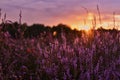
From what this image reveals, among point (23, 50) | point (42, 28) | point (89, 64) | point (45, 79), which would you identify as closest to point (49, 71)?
point (45, 79)

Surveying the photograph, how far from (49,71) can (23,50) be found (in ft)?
4.38

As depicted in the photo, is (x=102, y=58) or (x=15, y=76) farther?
(x=102, y=58)

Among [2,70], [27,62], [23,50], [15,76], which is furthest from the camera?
[23,50]

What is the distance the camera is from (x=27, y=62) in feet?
19.1

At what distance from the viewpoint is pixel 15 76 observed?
5.00 metres

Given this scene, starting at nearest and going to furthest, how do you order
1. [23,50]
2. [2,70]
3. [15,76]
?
[15,76] < [2,70] < [23,50]

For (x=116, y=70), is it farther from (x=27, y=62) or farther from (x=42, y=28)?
(x=42, y=28)

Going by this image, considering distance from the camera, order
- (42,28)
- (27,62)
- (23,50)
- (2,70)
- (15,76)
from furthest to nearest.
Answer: (42,28), (23,50), (27,62), (2,70), (15,76)

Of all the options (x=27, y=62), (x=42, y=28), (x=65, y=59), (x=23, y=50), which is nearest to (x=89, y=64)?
(x=65, y=59)

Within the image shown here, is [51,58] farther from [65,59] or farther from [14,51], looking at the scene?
[14,51]

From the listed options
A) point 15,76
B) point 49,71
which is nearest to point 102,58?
point 49,71

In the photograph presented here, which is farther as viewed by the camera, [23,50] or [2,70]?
[23,50]

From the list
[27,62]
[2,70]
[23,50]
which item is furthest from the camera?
[23,50]

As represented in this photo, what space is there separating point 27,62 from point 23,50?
546 millimetres
